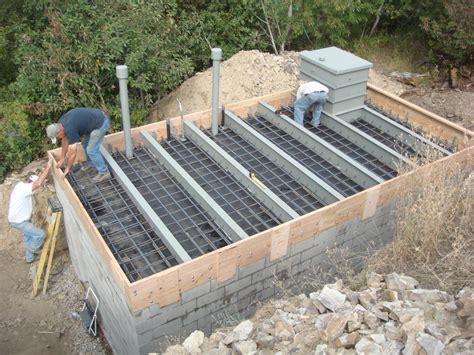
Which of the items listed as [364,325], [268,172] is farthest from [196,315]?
[268,172]

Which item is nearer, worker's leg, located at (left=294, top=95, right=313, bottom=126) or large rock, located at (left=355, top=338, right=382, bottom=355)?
large rock, located at (left=355, top=338, right=382, bottom=355)

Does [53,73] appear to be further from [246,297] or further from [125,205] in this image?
[246,297]

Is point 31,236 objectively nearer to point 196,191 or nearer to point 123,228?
point 123,228

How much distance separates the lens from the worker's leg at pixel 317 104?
24.1 feet

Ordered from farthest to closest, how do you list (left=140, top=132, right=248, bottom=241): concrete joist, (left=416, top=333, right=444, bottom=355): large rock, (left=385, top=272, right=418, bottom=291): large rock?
(left=140, top=132, right=248, bottom=241): concrete joist < (left=385, top=272, right=418, bottom=291): large rock < (left=416, top=333, right=444, bottom=355): large rock

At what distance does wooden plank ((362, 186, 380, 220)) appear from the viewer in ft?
18.7

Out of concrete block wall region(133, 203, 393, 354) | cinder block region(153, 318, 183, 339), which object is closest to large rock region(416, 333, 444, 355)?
concrete block wall region(133, 203, 393, 354)

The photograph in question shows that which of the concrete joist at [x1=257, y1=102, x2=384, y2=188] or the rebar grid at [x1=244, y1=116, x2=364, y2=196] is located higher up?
the concrete joist at [x1=257, y1=102, x2=384, y2=188]

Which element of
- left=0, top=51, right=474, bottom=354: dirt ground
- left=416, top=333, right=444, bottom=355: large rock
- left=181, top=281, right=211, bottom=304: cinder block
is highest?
left=416, top=333, right=444, bottom=355: large rock

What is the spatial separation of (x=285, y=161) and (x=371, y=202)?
56.4 inches

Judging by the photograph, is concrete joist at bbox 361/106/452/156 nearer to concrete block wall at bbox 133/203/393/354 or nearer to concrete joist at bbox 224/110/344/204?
concrete block wall at bbox 133/203/393/354

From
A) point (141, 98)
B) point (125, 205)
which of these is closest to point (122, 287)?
point (125, 205)

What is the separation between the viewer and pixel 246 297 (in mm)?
5363

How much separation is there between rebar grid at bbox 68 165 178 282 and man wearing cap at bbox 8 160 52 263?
73cm
